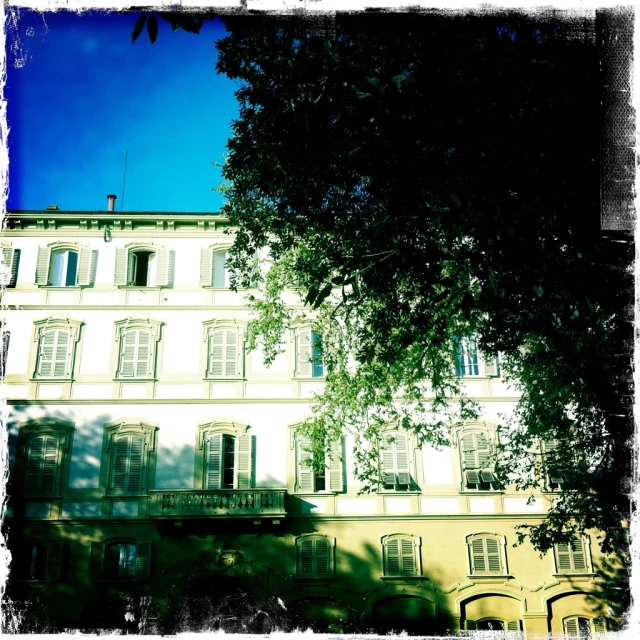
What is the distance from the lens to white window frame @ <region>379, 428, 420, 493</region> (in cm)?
1819

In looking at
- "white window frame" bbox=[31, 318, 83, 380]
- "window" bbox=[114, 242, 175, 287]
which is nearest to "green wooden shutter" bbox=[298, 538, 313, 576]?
"white window frame" bbox=[31, 318, 83, 380]

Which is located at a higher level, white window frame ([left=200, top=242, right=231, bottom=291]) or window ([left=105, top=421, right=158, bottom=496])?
white window frame ([left=200, top=242, right=231, bottom=291])

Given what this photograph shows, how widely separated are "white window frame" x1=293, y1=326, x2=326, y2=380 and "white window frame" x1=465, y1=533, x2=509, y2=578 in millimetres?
6254

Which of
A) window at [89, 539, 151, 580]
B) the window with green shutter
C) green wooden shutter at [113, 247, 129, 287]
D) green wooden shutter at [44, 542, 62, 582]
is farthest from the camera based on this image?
green wooden shutter at [113, 247, 129, 287]

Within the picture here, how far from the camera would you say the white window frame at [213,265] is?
19984 millimetres

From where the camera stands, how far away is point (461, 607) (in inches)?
671

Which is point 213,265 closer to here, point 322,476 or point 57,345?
point 57,345

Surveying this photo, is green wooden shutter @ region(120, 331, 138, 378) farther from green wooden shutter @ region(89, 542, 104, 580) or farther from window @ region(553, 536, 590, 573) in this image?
window @ region(553, 536, 590, 573)

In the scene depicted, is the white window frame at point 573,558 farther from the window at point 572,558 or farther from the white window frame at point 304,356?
the white window frame at point 304,356

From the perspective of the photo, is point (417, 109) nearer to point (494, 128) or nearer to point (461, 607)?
point (494, 128)

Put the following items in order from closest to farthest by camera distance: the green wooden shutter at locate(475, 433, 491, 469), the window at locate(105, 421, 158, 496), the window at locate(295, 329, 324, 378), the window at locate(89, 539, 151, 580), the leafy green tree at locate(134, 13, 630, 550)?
the leafy green tree at locate(134, 13, 630, 550)
the window at locate(89, 539, 151, 580)
the window at locate(105, 421, 158, 496)
the green wooden shutter at locate(475, 433, 491, 469)
the window at locate(295, 329, 324, 378)

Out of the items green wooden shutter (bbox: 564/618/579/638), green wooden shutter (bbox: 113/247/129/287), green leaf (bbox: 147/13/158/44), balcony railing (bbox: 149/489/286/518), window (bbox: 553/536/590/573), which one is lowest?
green wooden shutter (bbox: 564/618/579/638)

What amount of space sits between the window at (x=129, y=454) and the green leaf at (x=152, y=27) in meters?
14.6

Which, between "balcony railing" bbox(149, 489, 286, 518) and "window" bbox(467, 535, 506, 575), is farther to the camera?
"window" bbox(467, 535, 506, 575)
